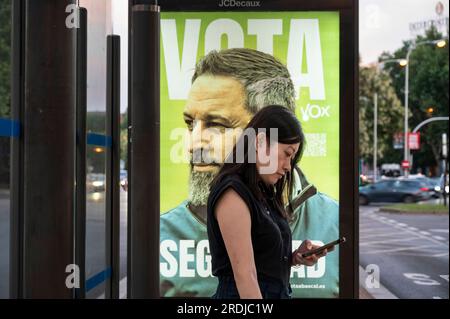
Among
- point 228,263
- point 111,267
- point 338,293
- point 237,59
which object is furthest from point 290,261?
point 111,267

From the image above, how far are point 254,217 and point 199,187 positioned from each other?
123cm

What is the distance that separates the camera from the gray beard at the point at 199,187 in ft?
12.7

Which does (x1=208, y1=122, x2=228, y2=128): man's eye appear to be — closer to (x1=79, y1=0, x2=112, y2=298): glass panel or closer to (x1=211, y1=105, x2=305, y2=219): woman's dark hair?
(x1=211, y1=105, x2=305, y2=219): woman's dark hair

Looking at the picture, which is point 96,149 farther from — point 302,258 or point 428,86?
point 428,86

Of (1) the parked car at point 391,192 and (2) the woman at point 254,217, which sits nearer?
(2) the woman at point 254,217

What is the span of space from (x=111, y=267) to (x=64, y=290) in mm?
3101

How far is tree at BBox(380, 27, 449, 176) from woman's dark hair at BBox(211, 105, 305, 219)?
3471 cm

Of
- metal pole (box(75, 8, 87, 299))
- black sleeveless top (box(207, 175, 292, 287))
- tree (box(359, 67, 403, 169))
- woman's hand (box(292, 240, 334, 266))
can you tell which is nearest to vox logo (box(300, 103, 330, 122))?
woman's hand (box(292, 240, 334, 266))

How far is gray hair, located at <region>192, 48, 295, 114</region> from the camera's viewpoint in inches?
148

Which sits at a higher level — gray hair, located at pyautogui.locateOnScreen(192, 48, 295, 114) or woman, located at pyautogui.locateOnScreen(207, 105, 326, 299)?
gray hair, located at pyautogui.locateOnScreen(192, 48, 295, 114)

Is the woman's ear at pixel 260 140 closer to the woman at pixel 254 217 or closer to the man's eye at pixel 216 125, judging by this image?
the woman at pixel 254 217

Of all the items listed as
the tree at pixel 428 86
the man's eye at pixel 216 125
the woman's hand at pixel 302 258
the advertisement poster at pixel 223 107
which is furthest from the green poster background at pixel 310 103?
the tree at pixel 428 86

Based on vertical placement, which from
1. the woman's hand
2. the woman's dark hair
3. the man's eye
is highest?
the man's eye

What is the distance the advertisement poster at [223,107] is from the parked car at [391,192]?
24.8 meters
